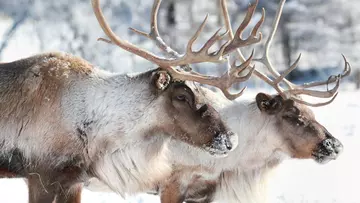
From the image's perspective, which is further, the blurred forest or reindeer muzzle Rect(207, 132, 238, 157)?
the blurred forest

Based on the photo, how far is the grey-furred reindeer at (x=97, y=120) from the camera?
468cm

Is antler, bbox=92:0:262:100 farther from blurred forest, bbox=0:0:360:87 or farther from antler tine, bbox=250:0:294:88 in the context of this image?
blurred forest, bbox=0:0:360:87

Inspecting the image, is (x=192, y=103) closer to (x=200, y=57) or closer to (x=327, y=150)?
(x=200, y=57)

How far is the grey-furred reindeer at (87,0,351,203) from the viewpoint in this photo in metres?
5.73

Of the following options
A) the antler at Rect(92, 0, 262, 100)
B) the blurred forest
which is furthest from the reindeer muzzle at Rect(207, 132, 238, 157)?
the blurred forest

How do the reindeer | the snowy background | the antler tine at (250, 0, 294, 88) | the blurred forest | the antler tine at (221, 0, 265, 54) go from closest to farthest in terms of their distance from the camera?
the antler tine at (221, 0, 265, 54)
the reindeer
the antler tine at (250, 0, 294, 88)
the snowy background
the blurred forest

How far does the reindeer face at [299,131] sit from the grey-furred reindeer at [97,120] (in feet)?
3.57

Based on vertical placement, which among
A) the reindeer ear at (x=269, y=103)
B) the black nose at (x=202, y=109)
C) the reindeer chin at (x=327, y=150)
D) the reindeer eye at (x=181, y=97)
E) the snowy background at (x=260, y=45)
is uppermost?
the reindeer eye at (x=181, y=97)

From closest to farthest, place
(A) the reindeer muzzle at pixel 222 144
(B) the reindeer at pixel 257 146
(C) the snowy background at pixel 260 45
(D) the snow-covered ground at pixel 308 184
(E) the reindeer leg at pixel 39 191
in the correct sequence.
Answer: (E) the reindeer leg at pixel 39 191 → (A) the reindeer muzzle at pixel 222 144 → (B) the reindeer at pixel 257 146 → (D) the snow-covered ground at pixel 308 184 → (C) the snowy background at pixel 260 45

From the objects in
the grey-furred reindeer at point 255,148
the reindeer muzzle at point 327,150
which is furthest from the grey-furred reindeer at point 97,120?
the reindeer muzzle at point 327,150

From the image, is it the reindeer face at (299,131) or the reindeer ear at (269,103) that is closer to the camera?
the reindeer face at (299,131)

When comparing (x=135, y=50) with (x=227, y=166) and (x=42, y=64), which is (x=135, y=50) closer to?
(x=42, y=64)

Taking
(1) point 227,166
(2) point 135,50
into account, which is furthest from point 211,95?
(2) point 135,50

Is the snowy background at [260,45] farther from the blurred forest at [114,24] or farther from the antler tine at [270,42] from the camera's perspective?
the antler tine at [270,42]
